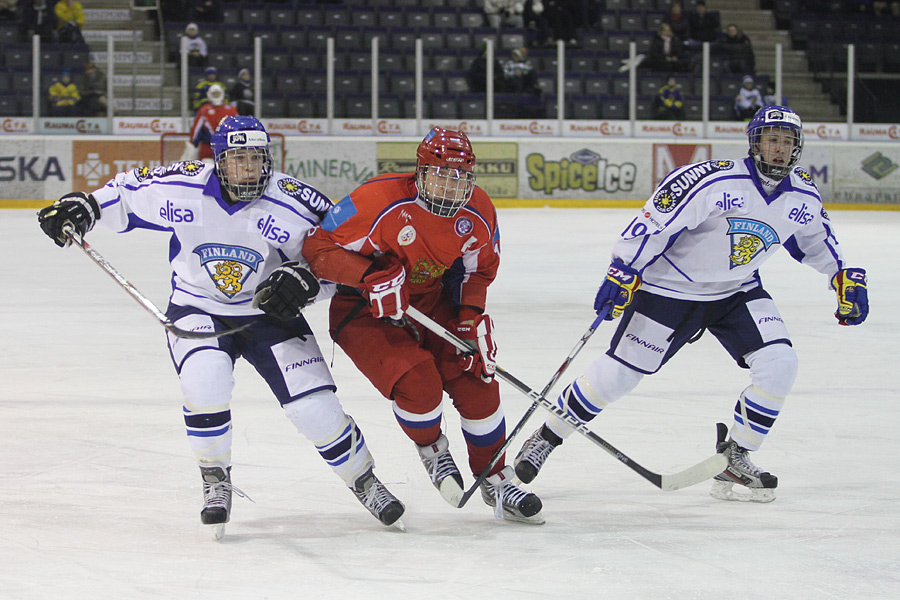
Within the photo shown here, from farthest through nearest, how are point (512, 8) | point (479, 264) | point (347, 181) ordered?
1. point (512, 8)
2. point (347, 181)
3. point (479, 264)

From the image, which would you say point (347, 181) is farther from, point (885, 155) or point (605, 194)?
A: point (885, 155)

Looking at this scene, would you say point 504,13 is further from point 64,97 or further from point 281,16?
point 64,97

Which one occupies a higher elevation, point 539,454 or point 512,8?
point 512,8

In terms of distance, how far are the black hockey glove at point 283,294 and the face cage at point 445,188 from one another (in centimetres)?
39

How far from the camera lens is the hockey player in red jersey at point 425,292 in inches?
107

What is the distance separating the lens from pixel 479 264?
290 cm

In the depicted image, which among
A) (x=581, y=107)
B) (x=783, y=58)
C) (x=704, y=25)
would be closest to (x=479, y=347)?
(x=581, y=107)

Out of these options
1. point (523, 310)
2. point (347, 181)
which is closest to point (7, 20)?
point (347, 181)

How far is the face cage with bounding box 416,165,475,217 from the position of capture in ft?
8.79

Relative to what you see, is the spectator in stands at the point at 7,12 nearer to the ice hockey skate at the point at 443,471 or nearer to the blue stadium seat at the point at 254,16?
the blue stadium seat at the point at 254,16

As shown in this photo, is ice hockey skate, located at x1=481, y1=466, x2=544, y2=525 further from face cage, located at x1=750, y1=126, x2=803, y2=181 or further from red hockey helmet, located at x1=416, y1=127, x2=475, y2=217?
face cage, located at x1=750, y1=126, x2=803, y2=181

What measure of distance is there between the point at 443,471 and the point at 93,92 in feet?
34.0

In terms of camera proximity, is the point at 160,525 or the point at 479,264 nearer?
the point at 160,525

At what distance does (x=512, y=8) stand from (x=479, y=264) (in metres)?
11.6
